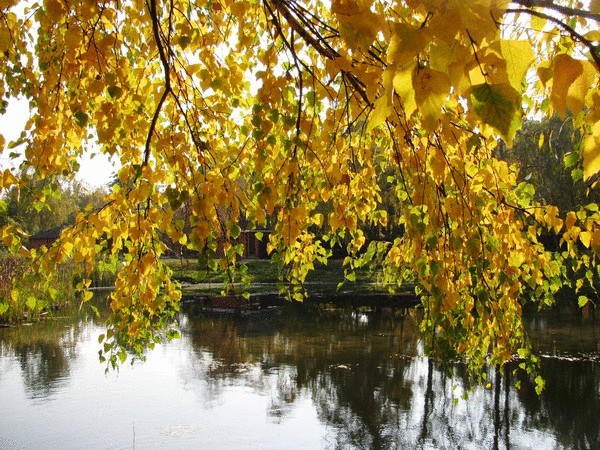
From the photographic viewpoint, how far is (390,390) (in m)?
4.89

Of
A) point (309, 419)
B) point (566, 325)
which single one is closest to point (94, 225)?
point (309, 419)

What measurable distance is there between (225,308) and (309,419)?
181 inches

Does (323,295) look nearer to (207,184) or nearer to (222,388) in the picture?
(222,388)

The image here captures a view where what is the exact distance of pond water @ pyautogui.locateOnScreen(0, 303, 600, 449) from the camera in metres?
4.04

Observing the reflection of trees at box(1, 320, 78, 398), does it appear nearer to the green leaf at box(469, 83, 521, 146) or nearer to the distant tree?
the green leaf at box(469, 83, 521, 146)

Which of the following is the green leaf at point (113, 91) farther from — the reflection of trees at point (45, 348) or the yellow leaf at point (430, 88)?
the reflection of trees at point (45, 348)

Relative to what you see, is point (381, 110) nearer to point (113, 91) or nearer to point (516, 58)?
point (516, 58)

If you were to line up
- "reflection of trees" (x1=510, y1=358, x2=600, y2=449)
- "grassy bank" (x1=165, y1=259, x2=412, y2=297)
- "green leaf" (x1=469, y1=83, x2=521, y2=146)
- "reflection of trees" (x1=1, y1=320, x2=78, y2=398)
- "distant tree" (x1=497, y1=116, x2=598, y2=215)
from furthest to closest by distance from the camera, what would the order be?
1. "grassy bank" (x1=165, y1=259, x2=412, y2=297)
2. "distant tree" (x1=497, y1=116, x2=598, y2=215)
3. "reflection of trees" (x1=1, y1=320, x2=78, y2=398)
4. "reflection of trees" (x1=510, y1=358, x2=600, y2=449)
5. "green leaf" (x1=469, y1=83, x2=521, y2=146)

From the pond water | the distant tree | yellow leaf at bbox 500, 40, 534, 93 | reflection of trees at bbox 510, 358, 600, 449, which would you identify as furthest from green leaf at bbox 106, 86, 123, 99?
the distant tree

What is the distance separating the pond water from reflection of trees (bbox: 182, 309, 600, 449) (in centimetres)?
1

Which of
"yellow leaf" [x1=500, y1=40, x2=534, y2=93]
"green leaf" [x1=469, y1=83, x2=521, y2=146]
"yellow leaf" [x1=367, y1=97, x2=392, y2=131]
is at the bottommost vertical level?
"green leaf" [x1=469, y1=83, x2=521, y2=146]

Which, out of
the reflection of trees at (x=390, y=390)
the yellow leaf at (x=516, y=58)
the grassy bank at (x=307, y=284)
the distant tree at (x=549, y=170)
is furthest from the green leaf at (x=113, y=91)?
the distant tree at (x=549, y=170)

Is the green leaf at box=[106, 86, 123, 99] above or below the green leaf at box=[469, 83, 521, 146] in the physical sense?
above

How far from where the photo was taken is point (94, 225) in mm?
1857
